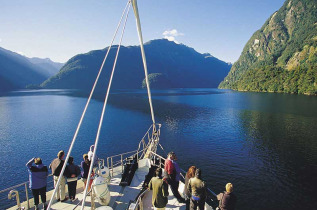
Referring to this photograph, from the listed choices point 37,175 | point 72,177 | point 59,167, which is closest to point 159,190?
point 72,177

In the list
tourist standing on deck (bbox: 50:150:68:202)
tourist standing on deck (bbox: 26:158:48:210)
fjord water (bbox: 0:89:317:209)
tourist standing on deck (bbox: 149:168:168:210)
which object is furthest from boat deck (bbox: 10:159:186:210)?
fjord water (bbox: 0:89:317:209)

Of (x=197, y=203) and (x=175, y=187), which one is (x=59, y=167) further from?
(x=197, y=203)

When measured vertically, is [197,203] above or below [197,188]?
below

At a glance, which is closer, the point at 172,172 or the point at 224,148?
the point at 172,172

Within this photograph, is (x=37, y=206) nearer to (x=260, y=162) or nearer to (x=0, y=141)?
(x=260, y=162)

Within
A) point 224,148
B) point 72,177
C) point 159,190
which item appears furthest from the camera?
point 224,148

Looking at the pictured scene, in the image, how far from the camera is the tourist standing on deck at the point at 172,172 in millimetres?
7949

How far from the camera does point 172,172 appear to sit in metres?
8.04

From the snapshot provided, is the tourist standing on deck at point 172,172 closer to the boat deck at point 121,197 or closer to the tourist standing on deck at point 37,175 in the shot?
the boat deck at point 121,197

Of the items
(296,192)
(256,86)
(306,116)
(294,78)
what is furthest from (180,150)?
(256,86)

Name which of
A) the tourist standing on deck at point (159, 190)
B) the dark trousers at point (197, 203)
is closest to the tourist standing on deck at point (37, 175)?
the tourist standing on deck at point (159, 190)

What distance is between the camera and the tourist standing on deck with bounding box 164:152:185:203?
7.95 meters

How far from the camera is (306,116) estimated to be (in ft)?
163

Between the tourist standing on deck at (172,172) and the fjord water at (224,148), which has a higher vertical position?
the tourist standing on deck at (172,172)
